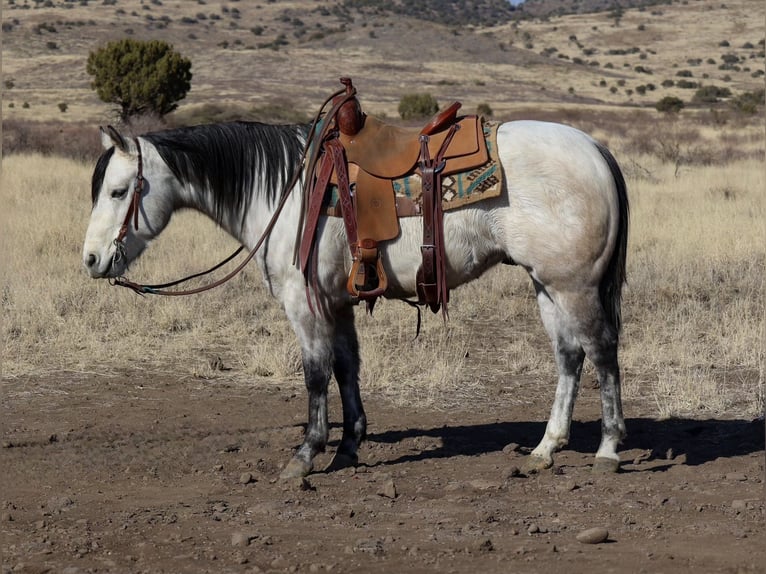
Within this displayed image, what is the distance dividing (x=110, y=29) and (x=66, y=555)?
98.6 m

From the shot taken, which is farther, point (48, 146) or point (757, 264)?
point (48, 146)

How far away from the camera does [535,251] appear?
5633 mm

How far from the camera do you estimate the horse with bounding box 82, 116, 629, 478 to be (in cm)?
562

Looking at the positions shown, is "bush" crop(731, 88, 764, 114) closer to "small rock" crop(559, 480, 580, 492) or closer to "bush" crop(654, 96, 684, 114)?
"bush" crop(654, 96, 684, 114)

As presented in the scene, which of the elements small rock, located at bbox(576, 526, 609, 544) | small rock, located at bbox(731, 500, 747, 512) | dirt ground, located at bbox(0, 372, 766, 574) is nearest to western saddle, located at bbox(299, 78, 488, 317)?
dirt ground, located at bbox(0, 372, 766, 574)

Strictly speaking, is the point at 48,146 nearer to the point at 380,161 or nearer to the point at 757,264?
the point at 757,264

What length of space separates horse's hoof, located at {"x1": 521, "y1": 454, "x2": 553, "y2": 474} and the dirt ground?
11 cm

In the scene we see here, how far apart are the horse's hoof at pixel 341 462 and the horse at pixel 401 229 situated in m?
0.01

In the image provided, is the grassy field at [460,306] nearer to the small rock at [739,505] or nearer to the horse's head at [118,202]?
the small rock at [739,505]

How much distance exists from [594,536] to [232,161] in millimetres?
2882

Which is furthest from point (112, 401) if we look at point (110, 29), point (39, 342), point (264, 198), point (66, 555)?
point (110, 29)

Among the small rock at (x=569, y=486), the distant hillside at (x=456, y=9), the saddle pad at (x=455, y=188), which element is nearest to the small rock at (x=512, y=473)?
the small rock at (x=569, y=486)

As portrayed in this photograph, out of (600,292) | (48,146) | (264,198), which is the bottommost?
(48,146)

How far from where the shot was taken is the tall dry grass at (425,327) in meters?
7.88
